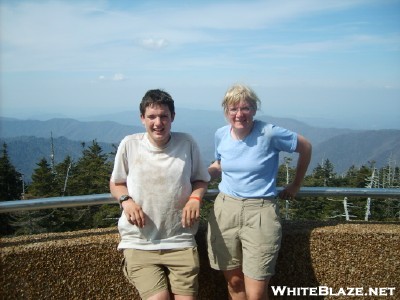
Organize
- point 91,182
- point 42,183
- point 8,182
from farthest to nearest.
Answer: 1. point 8,182
2. point 91,182
3. point 42,183

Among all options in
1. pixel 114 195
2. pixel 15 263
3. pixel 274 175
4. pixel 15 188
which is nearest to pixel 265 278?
pixel 274 175

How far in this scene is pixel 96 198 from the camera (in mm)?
3273

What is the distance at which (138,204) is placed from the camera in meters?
2.97

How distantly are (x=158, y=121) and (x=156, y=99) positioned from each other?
0.17 m

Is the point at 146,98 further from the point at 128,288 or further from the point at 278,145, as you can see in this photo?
the point at 128,288

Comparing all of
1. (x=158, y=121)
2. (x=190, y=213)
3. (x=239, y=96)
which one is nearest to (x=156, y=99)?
(x=158, y=121)

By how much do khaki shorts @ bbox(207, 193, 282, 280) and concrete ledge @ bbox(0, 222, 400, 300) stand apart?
381 mm

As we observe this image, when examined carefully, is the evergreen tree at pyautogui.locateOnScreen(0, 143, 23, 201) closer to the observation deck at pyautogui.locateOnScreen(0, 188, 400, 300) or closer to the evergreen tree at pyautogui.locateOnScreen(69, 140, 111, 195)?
the evergreen tree at pyautogui.locateOnScreen(69, 140, 111, 195)

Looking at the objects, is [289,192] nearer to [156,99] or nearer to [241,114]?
[241,114]

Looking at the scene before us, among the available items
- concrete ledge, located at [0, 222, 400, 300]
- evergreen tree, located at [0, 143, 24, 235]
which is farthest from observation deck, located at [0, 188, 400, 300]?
evergreen tree, located at [0, 143, 24, 235]

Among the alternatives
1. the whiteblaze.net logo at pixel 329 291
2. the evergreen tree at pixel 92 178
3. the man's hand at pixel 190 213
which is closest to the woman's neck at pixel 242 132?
the man's hand at pixel 190 213

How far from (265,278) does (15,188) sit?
48807 mm

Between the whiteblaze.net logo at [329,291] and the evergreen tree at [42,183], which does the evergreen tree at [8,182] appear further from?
the whiteblaze.net logo at [329,291]

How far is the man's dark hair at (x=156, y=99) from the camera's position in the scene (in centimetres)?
292
